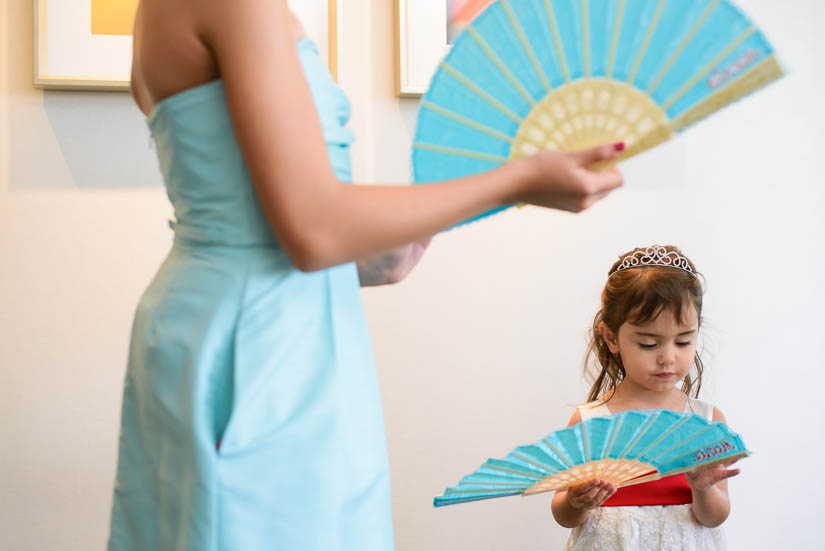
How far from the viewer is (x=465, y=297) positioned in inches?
83.7

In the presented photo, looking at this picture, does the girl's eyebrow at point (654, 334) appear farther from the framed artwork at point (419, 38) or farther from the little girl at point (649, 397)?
the framed artwork at point (419, 38)

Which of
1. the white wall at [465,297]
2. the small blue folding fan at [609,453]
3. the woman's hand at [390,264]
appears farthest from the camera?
the white wall at [465,297]

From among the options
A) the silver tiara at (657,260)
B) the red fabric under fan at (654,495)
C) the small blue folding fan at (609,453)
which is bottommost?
the red fabric under fan at (654,495)

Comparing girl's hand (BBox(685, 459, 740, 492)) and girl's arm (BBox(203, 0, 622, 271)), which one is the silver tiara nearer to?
girl's hand (BBox(685, 459, 740, 492))

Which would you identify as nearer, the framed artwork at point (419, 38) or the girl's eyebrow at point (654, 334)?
the girl's eyebrow at point (654, 334)

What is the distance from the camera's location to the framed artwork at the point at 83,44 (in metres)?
1.89

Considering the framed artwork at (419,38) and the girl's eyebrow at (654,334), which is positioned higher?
the framed artwork at (419,38)

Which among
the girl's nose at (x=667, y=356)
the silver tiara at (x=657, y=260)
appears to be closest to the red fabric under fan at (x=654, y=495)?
the girl's nose at (x=667, y=356)

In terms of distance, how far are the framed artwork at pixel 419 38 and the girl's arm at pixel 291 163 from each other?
4.26 feet

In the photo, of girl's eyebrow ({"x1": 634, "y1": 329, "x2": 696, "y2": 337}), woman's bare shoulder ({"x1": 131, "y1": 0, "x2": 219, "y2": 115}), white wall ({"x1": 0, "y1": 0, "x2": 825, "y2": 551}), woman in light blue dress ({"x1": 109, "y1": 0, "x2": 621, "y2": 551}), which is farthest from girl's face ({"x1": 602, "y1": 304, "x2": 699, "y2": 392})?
woman's bare shoulder ({"x1": 131, "y1": 0, "x2": 219, "y2": 115})

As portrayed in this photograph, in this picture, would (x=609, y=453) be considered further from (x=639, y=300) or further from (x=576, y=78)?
(x=576, y=78)

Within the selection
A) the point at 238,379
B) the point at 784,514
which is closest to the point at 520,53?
the point at 238,379

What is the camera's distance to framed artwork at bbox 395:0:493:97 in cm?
203

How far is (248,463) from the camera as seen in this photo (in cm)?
76
